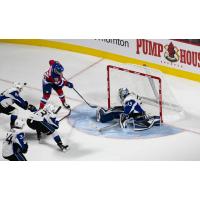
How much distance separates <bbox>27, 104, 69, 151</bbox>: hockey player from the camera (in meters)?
4.86

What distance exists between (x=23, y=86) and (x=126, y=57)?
997 millimetres

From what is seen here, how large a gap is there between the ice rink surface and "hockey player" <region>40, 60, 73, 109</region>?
0.33 ft

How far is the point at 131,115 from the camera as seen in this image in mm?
5133

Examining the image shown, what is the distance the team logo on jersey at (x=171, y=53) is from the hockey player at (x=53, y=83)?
94cm

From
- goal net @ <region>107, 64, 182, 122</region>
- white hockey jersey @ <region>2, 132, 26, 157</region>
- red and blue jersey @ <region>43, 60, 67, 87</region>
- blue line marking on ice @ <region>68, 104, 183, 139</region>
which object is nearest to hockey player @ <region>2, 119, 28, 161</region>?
white hockey jersey @ <region>2, 132, 26, 157</region>

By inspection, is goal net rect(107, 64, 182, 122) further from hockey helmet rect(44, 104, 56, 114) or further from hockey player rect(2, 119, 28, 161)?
hockey player rect(2, 119, 28, 161)

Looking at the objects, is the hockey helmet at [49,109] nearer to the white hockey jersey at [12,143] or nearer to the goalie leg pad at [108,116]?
the white hockey jersey at [12,143]

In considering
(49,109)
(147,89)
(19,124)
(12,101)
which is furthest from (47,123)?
(147,89)

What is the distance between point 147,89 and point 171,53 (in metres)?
0.60

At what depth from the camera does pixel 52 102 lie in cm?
543

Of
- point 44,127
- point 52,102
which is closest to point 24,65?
point 52,102

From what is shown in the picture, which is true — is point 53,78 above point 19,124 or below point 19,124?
above

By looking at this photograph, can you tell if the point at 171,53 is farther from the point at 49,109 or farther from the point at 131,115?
the point at 49,109

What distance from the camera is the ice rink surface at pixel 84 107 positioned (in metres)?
4.75
